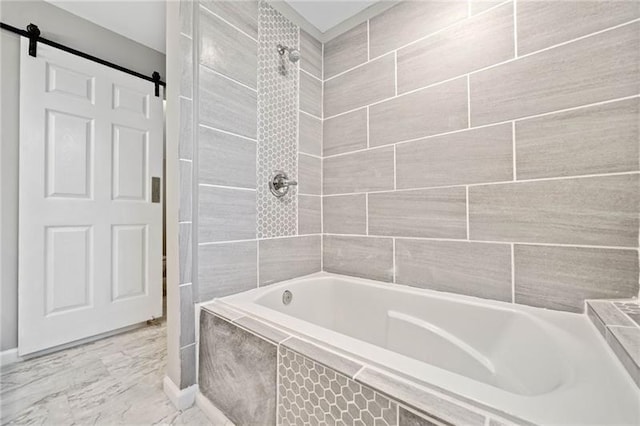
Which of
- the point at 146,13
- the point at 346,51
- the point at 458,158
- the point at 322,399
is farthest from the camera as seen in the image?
the point at 146,13

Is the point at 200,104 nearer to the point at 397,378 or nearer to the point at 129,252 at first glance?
the point at 397,378

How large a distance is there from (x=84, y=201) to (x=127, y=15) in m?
1.30

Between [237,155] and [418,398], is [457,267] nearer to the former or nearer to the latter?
[418,398]

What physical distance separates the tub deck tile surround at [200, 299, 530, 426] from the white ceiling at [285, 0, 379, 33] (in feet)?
5.60

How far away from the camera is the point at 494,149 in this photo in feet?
3.66

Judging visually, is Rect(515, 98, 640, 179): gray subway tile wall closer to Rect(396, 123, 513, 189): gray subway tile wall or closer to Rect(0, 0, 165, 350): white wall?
Rect(396, 123, 513, 189): gray subway tile wall

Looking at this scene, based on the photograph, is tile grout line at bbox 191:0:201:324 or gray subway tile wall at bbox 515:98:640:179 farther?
tile grout line at bbox 191:0:201:324

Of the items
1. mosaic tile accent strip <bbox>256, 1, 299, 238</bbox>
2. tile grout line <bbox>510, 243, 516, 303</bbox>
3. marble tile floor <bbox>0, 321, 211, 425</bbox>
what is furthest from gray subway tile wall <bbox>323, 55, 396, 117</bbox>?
marble tile floor <bbox>0, 321, 211, 425</bbox>

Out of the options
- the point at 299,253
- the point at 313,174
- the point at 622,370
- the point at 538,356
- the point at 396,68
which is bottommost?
the point at 538,356

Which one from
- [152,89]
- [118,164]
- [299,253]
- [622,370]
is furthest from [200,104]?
[622,370]

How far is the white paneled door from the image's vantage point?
5.01ft

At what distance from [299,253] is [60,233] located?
4.94 feet

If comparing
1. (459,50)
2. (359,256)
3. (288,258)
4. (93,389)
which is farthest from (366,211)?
(93,389)

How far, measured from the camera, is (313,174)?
1.68 m
